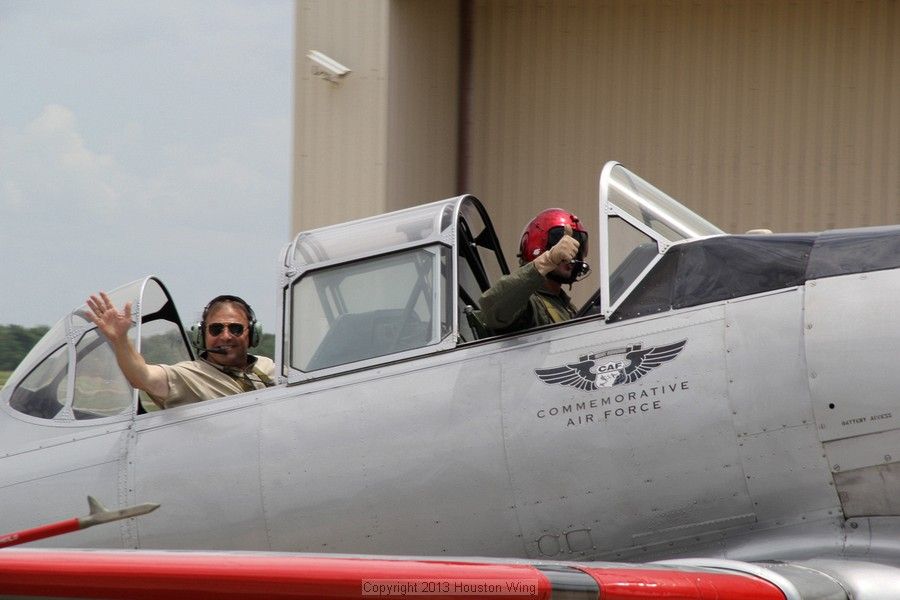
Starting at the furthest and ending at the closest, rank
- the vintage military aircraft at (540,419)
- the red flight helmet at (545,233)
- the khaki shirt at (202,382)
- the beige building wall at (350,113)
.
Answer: the beige building wall at (350,113) < the khaki shirt at (202,382) < the red flight helmet at (545,233) < the vintage military aircraft at (540,419)

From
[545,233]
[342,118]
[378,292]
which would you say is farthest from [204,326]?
[342,118]

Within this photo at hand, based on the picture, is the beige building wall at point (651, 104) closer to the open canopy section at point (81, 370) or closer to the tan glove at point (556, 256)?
the open canopy section at point (81, 370)

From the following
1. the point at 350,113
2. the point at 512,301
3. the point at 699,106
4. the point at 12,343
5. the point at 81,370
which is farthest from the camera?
the point at 699,106

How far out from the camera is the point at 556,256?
15.3ft

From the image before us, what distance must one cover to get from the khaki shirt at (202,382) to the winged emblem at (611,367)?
1.54 metres

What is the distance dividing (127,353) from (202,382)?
1.19ft

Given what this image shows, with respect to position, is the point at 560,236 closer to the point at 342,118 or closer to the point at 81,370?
the point at 81,370

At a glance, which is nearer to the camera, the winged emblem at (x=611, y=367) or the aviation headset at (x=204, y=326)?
the winged emblem at (x=611, y=367)

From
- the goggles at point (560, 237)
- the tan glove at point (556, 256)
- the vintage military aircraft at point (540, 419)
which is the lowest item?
the vintage military aircraft at point (540, 419)

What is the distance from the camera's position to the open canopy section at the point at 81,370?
205 inches

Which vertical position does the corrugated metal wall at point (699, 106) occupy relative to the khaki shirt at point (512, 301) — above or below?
above

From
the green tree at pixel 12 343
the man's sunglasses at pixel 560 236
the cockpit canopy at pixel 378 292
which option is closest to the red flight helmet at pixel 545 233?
the man's sunglasses at pixel 560 236

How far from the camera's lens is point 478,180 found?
38.8 ft

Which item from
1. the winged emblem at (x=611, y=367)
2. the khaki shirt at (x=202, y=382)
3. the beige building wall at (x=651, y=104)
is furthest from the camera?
the beige building wall at (x=651, y=104)
